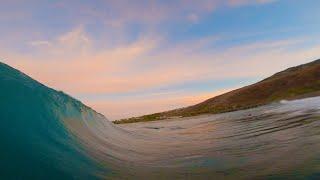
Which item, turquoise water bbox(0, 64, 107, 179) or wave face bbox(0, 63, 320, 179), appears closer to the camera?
turquoise water bbox(0, 64, 107, 179)

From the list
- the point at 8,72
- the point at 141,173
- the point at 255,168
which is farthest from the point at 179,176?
the point at 8,72

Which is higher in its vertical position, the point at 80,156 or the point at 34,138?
the point at 34,138

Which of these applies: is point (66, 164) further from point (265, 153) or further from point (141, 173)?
point (265, 153)

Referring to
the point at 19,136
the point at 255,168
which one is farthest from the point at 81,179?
the point at 255,168

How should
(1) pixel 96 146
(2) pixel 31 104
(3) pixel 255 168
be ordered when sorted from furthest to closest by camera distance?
(1) pixel 96 146, (2) pixel 31 104, (3) pixel 255 168

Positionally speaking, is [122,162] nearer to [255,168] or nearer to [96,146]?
[96,146]

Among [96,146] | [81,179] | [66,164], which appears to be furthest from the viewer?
[96,146]

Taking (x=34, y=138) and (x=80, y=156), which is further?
(x=80, y=156)

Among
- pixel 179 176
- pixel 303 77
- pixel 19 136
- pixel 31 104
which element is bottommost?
pixel 179 176

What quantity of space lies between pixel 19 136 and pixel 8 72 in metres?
2.72

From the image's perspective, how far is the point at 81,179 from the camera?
24.0ft

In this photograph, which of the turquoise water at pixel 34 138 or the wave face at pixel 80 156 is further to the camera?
the wave face at pixel 80 156

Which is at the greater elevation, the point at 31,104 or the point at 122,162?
the point at 31,104

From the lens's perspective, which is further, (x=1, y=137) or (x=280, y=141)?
(x=280, y=141)
